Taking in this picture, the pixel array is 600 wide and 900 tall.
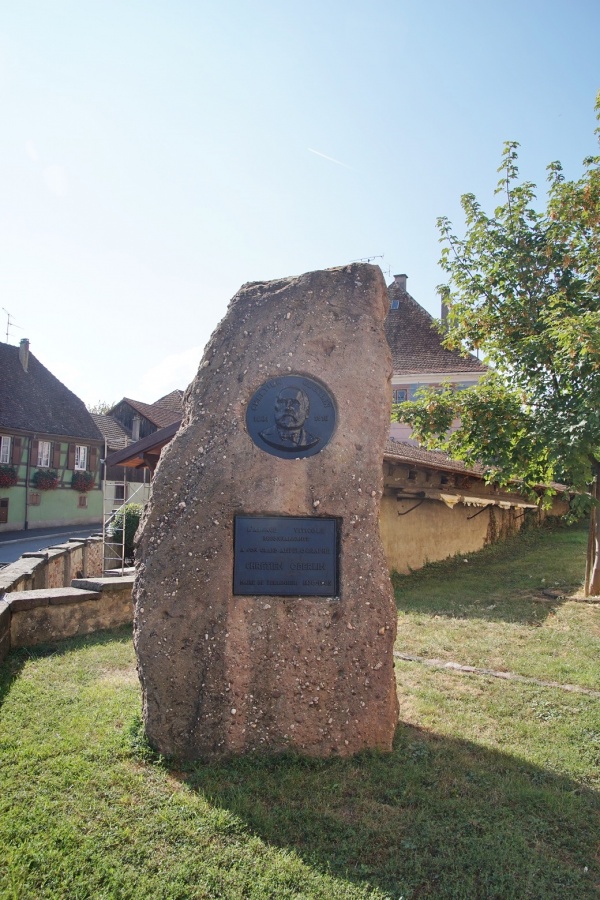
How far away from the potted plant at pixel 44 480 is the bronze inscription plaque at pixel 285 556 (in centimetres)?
2462

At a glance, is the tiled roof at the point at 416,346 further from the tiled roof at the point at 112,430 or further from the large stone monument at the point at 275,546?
the large stone monument at the point at 275,546

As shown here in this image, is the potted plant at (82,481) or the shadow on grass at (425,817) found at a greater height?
the potted plant at (82,481)

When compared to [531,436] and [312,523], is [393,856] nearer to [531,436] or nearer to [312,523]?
[312,523]

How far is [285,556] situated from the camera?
3.94m

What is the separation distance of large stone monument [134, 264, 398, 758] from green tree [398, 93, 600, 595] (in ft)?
16.8

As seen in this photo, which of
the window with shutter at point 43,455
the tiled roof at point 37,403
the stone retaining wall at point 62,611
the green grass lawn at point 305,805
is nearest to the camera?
the green grass lawn at point 305,805

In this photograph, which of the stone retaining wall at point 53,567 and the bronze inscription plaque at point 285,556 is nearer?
the bronze inscription plaque at point 285,556

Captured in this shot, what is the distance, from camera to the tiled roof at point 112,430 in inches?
1217

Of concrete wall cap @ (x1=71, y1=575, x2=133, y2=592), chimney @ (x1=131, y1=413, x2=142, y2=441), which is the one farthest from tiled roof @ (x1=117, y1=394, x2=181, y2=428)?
concrete wall cap @ (x1=71, y1=575, x2=133, y2=592)

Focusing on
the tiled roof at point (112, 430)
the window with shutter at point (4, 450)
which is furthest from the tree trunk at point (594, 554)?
the tiled roof at point (112, 430)

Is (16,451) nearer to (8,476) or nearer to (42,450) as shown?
(8,476)

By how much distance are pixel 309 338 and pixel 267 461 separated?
0.87m

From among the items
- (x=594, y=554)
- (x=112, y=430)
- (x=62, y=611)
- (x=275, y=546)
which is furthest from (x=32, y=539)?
(x=275, y=546)

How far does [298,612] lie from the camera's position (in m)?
3.89
